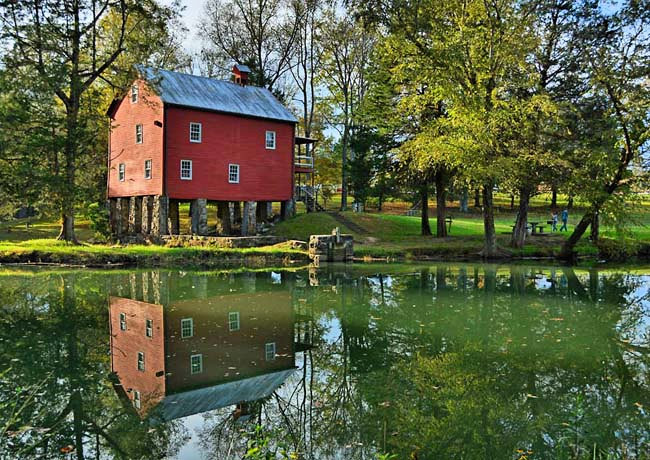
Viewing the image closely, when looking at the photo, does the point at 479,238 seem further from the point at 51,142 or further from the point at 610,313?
the point at 51,142

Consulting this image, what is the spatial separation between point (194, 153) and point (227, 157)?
1.96 metres

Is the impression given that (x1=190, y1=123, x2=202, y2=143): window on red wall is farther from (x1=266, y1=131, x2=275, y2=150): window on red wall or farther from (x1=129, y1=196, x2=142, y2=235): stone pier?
(x1=129, y1=196, x2=142, y2=235): stone pier

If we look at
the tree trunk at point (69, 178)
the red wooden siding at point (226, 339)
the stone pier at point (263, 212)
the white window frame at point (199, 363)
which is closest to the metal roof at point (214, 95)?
the tree trunk at point (69, 178)

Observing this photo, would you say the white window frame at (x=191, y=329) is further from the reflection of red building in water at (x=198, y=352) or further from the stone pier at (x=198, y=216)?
the stone pier at (x=198, y=216)

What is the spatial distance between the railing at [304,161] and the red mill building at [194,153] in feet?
6.11

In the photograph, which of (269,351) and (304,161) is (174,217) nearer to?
(304,161)

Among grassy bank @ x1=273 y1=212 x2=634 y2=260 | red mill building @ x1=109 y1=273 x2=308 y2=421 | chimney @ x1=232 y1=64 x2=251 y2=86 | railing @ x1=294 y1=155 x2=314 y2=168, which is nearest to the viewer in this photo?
red mill building @ x1=109 y1=273 x2=308 y2=421

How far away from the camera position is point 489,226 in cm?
2656

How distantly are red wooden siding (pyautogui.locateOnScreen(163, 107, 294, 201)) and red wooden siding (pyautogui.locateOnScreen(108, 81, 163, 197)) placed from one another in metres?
0.79

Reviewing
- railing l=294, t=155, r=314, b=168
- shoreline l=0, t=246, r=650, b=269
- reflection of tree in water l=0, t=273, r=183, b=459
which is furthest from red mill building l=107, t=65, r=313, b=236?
reflection of tree in water l=0, t=273, r=183, b=459

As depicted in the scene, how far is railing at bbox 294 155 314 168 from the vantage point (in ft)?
122

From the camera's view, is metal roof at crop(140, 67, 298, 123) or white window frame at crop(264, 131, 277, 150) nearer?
metal roof at crop(140, 67, 298, 123)

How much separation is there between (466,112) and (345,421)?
19.8 meters

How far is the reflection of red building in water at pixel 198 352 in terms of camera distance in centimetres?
710
